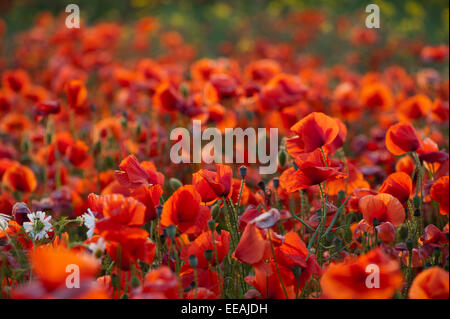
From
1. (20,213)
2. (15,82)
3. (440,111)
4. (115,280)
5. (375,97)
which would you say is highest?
(15,82)

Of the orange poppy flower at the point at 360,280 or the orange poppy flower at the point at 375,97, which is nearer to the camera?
the orange poppy flower at the point at 360,280

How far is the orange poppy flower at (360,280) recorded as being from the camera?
0.90 meters

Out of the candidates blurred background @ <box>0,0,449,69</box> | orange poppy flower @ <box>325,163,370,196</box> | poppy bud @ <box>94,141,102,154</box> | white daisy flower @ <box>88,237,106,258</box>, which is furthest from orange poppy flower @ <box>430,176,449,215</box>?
blurred background @ <box>0,0,449,69</box>

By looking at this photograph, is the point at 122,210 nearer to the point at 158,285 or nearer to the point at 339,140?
the point at 158,285

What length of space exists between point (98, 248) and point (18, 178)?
99cm

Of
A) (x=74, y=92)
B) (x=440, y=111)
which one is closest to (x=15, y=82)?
(x=74, y=92)

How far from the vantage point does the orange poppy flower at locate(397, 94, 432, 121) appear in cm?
252

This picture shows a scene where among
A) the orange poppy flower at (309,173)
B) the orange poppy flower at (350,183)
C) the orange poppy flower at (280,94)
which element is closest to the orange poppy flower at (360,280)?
the orange poppy flower at (309,173)

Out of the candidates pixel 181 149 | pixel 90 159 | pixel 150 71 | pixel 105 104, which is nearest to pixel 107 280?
pixel 181 149

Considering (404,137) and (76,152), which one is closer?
(404,137)

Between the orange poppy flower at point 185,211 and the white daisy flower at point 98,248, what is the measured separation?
0.14m

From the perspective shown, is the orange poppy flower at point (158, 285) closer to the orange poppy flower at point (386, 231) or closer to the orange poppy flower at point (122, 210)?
the orange poppy flower at point (122, 210)

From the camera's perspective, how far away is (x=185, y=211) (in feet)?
4.05

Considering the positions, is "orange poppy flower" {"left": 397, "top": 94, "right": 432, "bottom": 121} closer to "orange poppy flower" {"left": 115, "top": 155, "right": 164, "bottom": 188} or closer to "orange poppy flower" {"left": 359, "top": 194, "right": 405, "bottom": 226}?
"orange poppy flower" {"left": 359, "top": 194, "right": 405, "bottom": 226}
